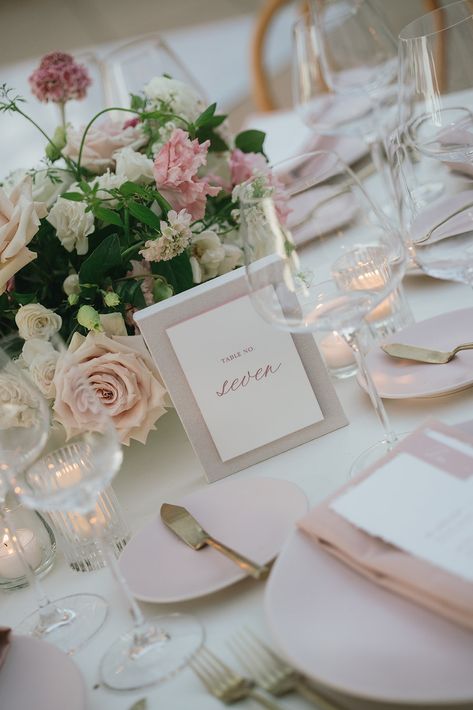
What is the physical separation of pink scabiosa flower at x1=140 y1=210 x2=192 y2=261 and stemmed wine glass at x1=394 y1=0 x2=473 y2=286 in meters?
0.31

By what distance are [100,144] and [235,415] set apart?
1.73ft

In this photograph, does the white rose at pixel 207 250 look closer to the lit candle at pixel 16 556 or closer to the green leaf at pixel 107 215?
the green leaf at pixel 107 215

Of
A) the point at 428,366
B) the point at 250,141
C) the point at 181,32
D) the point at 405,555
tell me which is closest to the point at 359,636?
the point at 405,555

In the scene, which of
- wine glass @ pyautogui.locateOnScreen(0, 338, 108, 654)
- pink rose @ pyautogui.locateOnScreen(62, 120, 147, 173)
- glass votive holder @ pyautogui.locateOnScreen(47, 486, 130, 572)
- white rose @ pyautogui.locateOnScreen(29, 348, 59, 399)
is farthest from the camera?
pink rose @ pyautogui.locateOnScreen(62, 120, 147, 173)

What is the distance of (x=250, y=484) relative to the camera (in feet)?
3.33

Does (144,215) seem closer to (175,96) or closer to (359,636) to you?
(175,96)

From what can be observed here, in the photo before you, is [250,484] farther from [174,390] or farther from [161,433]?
[161,433]

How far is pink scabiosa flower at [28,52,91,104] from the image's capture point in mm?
1410

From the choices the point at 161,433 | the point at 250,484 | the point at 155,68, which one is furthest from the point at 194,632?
the point at 155,68

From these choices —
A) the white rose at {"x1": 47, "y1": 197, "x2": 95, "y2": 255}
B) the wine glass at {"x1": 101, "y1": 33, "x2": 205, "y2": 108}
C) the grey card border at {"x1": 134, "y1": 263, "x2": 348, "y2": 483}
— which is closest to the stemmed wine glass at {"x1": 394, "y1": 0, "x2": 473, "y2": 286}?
the grey card border at {"x1": 134, "y1": 263, "x2": 348, "y2": 483}

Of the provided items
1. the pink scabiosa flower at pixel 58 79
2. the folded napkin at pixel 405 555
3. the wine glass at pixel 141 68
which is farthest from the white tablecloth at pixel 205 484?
the wine glass at pixel 141 68

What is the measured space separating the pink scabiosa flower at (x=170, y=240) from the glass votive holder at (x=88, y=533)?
32cm

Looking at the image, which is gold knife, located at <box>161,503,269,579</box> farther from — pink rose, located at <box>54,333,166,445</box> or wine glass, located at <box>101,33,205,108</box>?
wine glass, located at <box>101,33,205,108</box>

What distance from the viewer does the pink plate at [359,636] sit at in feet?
2.15
